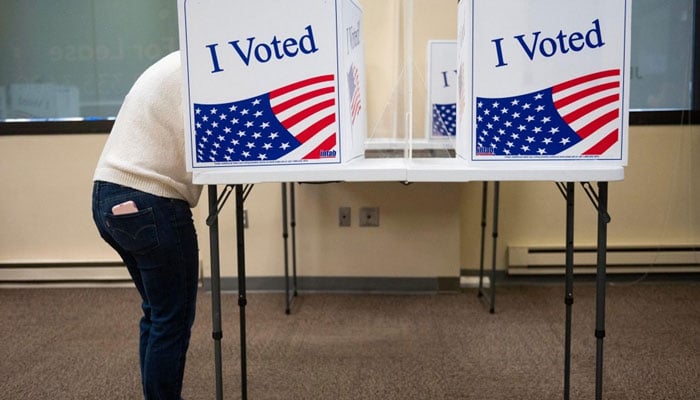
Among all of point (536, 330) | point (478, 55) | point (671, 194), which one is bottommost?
point (536, 330)

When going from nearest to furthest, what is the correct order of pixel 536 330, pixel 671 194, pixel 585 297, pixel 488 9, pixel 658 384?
pixel 488 9 → pixel 658 384 → pixel 536 330 → pixel 585 297 → pixel 671 194

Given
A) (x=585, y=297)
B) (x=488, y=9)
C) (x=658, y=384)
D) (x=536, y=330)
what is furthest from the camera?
(x=585, y=297)

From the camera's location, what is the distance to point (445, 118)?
2828mm

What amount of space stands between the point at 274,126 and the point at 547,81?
2.02 ft

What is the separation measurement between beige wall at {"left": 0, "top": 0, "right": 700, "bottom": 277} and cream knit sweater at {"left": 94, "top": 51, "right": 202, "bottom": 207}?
1.58 meters

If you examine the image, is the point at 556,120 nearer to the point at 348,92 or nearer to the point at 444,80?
the point at 348,92

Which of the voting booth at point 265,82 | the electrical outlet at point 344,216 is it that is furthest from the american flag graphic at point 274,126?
the electrical outlet at point 344,216

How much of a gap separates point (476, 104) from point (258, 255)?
2047 mm

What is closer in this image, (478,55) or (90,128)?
(478,55)

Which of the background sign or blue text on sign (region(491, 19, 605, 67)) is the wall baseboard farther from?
blue text on sign (region(491, 19, 605, 67))

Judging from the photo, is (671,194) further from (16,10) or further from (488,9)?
(16,10)

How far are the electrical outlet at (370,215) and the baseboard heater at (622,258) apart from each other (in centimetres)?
76

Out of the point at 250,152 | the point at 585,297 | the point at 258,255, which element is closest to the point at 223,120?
the point at 250,152

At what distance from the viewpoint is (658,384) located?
6.67ft
